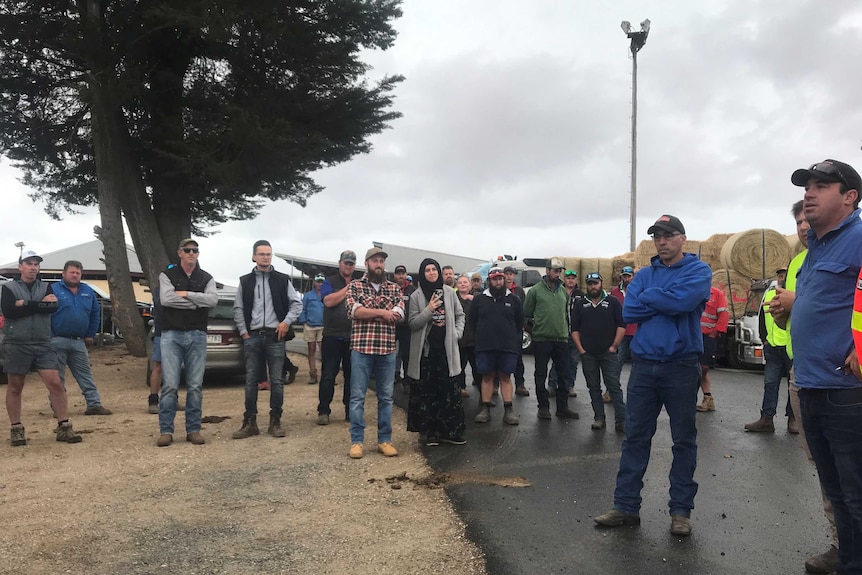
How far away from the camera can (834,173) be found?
2.94m

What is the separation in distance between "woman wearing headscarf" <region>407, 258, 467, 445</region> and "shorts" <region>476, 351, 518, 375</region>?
1153 millimetres

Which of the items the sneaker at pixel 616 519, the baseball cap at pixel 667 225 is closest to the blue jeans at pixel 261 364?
the sneaker at pixel 616 519

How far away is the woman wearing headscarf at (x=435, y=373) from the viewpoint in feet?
21.5

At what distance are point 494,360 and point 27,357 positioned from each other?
4939 mm

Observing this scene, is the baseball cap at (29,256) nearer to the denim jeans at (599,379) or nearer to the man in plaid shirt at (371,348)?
the man in plaid shirt at (371,348)

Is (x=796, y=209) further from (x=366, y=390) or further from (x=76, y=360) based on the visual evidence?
(x=76, y=360)

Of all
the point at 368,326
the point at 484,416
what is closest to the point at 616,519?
the point at 368,326

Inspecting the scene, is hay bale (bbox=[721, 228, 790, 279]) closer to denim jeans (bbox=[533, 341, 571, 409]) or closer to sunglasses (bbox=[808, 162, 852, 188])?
denim jeans (bbox=[533, 341, 571, 409])

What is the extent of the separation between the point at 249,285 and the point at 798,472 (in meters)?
5.44

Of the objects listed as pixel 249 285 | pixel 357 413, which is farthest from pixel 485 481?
pixel 249 285

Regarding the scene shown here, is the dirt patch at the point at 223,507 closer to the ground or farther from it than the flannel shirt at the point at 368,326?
closer to the ground

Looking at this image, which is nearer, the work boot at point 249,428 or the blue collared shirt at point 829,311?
the blue collared shirt at point 829,311

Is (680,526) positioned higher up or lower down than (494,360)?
lower down

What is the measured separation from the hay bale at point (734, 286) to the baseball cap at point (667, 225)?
10568 millimetres
